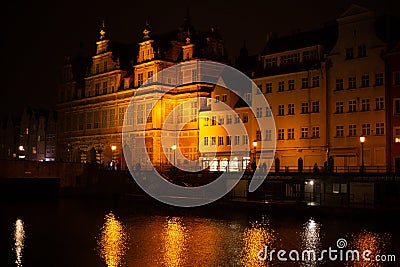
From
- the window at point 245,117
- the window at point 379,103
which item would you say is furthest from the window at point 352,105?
the window at point 245,117

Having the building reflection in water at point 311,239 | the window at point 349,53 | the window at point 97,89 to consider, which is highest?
the window at point 97,89

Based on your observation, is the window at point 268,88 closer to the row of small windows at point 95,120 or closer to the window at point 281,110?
the window at point 281,110

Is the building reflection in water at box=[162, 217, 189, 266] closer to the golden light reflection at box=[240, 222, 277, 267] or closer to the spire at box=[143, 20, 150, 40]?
the golden light reflection at box=[240, 222, 277, 267]

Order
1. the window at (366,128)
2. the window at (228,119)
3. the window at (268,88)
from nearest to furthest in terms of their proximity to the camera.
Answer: the window at (366,128)
the window at (268,88)
the window at (228,119)

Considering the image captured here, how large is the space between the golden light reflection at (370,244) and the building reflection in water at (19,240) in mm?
14650

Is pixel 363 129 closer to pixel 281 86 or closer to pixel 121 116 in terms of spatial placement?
pixel 281 86

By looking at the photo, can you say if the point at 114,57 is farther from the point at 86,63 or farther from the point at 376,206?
the point at 376,206

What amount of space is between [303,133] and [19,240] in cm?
2984

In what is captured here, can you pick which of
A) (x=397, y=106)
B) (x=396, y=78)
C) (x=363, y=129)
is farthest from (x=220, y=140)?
(x=396, y=78)

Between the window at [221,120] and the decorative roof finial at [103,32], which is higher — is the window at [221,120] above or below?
below

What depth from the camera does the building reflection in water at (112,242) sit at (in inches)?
1088

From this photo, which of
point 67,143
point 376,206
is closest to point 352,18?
point 376,206

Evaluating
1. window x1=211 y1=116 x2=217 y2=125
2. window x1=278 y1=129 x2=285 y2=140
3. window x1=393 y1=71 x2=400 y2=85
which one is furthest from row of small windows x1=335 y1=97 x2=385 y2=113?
window x1=211 y1=116 x2=217 y2=125

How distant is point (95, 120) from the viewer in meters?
83.1
